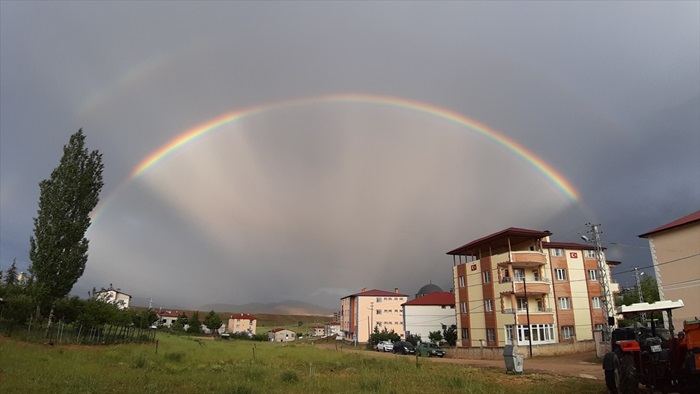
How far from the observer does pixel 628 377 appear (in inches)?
467

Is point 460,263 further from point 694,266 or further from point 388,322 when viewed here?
point 388,322

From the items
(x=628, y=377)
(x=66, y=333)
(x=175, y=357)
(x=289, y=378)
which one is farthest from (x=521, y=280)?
(x=66, y=333)

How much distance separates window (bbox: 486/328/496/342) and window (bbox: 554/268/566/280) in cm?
1058

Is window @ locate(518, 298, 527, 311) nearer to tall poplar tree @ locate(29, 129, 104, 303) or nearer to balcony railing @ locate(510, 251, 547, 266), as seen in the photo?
balcony railing @ locate(510, 251, 547, 266)

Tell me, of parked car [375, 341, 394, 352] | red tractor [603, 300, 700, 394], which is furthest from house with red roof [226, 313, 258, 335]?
→ red tractor [603, 300, 700, 394]

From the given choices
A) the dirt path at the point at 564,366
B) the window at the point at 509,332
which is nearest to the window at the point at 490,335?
the window at the point at 509,332

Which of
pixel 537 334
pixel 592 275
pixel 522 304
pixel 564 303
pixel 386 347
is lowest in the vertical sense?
pixel 386 347

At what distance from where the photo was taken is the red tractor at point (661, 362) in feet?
37.6

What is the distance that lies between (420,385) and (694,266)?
102 feet

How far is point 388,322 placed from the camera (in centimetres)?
10419

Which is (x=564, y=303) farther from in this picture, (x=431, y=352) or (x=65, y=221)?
(x=65, y=221)

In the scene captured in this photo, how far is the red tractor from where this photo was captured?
11469mm

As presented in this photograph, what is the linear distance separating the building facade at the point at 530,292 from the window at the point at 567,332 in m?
0.01

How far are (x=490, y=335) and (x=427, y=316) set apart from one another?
2955 centimetres
